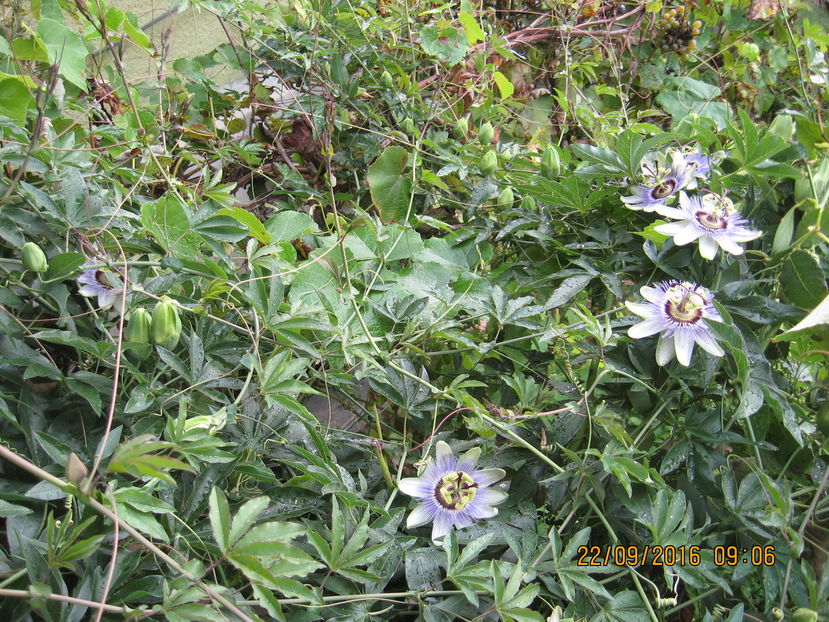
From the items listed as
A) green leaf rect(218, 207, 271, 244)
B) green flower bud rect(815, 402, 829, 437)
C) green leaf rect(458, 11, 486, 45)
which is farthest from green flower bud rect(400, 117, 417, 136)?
green flower bud rect(815, 402, 829, 437)

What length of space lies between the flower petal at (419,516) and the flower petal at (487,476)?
0.24 ft

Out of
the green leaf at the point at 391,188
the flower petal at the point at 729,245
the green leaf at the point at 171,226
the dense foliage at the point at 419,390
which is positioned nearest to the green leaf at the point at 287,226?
the dense foliage at the point at 419,390

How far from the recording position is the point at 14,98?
828mm

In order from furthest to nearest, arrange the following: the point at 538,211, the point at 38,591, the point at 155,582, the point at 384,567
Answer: the point at 538,211 < the point at 384,567 < the point at 155,582 < the point at 38,591

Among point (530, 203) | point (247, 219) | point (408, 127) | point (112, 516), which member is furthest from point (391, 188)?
point (112, 516)

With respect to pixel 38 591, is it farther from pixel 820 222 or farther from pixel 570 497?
pixel 820 222

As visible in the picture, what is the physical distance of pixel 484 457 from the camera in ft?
2.75

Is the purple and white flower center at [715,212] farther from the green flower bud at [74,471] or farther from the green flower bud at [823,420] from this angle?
the green flower bud at [74,471]

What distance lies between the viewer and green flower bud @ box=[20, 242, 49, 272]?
697 millimetres

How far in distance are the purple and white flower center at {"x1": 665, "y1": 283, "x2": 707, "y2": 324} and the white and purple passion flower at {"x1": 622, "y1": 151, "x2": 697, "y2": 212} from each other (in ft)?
0.43

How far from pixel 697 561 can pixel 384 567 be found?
1.19ft

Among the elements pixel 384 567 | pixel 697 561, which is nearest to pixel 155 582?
pixel 384 567

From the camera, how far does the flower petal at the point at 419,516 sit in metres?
0.76

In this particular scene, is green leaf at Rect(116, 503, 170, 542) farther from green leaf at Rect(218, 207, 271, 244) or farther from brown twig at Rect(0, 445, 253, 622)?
green leaf at Rect(218, 207, 271, 244)
